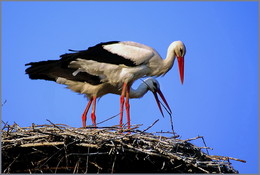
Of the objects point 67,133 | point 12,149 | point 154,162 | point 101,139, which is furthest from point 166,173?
point 12,149

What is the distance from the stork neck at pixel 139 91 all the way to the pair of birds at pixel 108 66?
1.75 feet

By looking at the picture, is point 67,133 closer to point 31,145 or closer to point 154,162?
point 31,145

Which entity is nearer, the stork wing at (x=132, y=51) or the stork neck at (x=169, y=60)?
the stork wing at (x=132, y=51)

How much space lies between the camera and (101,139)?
5.72 m

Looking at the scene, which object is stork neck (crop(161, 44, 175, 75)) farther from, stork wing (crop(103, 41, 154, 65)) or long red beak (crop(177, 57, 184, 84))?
stork wing (crop(103, 41, 154, 65))

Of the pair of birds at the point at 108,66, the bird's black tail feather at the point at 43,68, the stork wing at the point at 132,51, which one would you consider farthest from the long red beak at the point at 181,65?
the bird's black tail feather at the point at 43,68

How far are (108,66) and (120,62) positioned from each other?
20cm

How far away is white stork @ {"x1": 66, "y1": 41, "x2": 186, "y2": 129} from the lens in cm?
805

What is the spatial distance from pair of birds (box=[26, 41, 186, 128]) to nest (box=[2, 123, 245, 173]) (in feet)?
6.39

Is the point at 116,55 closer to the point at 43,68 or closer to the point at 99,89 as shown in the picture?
the point at 99,89

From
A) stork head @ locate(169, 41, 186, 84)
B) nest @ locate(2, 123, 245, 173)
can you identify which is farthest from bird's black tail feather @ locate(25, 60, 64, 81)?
nest @ locate(2, 123, 245, 173)

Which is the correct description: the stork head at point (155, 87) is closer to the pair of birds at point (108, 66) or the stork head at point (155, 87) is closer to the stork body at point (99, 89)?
the stork body at point (99, 89)

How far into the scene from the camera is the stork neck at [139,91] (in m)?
9.24

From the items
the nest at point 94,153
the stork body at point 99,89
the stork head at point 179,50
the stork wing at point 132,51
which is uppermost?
the stork head at point 179,50
